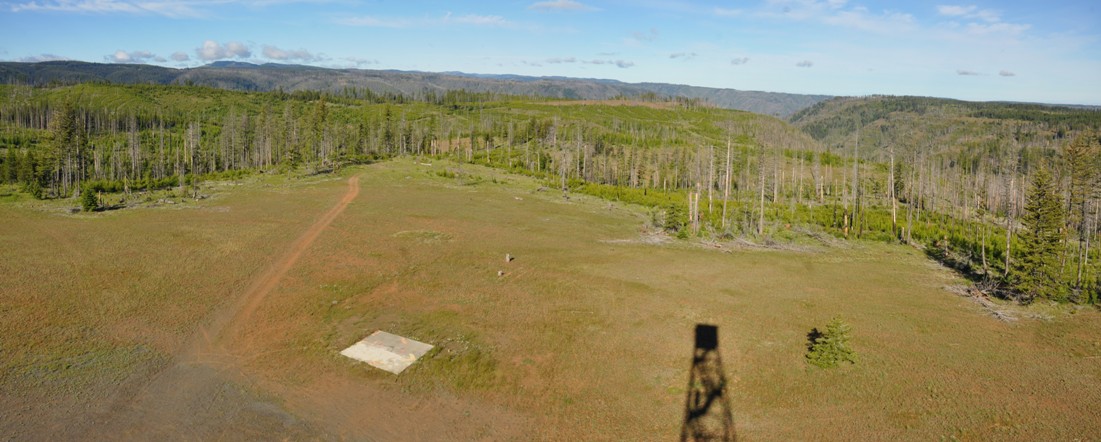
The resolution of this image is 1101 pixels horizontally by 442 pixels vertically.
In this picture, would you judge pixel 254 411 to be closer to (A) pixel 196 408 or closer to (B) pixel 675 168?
(A) pixel 196 408

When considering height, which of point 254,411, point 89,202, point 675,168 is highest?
point 675,168

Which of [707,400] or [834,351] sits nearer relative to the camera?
[707,400]

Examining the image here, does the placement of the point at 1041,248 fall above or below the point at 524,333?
above

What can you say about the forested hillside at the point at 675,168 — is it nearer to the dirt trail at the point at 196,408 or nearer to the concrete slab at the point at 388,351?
the concrete slab at the point at 388,351

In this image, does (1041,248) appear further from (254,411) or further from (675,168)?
(675,168)

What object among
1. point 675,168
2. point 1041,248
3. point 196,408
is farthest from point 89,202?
point 675,168

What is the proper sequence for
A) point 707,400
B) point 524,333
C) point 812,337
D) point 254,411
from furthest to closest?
point 812,337, point 524,333, point 707,400, point 254,411

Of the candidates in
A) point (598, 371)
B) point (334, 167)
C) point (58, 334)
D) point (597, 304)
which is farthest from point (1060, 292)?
point (334, 167)

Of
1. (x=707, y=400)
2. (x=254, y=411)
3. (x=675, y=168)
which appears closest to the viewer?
(x=254, y=411)
